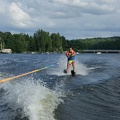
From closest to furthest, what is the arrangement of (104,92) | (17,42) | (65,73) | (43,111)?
(43,111) < (104,92) < (65,73) < (17,42)

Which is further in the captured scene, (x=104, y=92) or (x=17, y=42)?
(x=17, y=42)

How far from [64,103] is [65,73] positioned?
1179cm

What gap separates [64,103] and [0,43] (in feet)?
522

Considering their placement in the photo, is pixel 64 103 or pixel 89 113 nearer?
pixel 89 113

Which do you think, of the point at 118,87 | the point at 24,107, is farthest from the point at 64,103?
the point at 118,87

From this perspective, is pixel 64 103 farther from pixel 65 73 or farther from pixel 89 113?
pixel 65 73

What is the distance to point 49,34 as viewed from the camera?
17512 centimetres

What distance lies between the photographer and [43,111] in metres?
9.88

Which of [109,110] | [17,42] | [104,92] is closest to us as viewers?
[109,110]

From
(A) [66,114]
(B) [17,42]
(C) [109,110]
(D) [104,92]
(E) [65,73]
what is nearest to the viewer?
(A) [66,114]

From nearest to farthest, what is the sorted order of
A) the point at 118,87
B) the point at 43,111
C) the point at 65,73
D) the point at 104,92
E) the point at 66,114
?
the point at 43,111 < the point at 66,114 < the point at 104,92 < the point at 118,87 < the point at 65,73

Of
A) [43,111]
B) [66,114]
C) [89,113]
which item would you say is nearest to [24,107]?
[43,111]

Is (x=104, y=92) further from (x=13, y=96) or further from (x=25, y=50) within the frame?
(x=25, y=50)

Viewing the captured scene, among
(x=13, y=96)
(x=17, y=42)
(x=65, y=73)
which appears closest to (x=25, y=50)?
(x=17, y=42)
